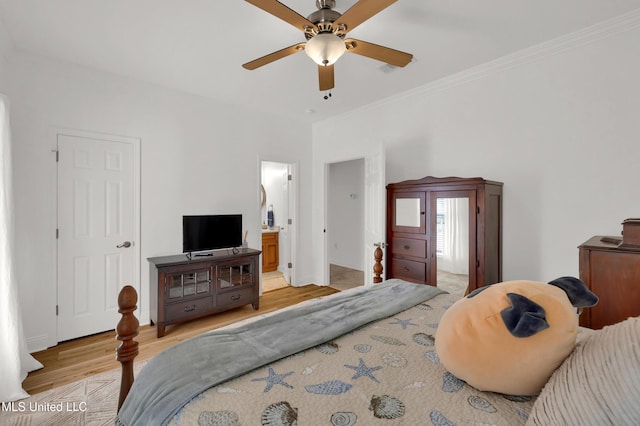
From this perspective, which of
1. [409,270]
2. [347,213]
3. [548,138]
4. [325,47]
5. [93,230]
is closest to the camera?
[325,47]

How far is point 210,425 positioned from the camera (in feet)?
2.77

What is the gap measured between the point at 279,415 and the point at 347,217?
5471 millimetres

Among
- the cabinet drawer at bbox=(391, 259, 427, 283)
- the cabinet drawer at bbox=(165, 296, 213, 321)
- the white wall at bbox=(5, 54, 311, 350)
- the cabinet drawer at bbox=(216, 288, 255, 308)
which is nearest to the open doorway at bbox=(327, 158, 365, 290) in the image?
the white wall at bbox=(5, 54, 311, 350)

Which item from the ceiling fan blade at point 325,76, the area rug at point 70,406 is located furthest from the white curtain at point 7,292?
the ceiling fan blade at point 325,76

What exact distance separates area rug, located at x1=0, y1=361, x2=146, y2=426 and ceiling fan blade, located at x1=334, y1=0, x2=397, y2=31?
2.81 metres

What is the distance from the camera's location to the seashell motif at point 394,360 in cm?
116

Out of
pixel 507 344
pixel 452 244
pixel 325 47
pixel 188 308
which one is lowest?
pixel 188 308

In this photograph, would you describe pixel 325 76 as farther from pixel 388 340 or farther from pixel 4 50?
pixel 4 50

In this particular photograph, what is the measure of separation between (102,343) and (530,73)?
4808mm

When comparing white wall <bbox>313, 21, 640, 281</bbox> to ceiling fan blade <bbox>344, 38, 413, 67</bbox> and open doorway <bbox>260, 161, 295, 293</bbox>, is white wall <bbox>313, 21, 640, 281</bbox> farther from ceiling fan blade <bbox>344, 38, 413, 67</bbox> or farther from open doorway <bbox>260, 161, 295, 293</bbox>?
open doorway <bbox>260, 161, 295, 293</bbox>

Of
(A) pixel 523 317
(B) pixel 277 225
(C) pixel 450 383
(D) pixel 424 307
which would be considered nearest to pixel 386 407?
(C) pixel 450 383

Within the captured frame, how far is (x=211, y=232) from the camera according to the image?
3527 mm

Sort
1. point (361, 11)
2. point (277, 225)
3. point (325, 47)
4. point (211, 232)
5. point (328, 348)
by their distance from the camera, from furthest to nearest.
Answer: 1. point (277, 225)
2. point (211, 232)
3. point (325, 47)
4. point (361, 11)
5. point (328, 348)

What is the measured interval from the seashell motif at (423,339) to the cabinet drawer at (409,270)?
67.0 inches
